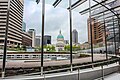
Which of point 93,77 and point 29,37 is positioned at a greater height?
point 29,37

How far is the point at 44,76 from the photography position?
12.4ft

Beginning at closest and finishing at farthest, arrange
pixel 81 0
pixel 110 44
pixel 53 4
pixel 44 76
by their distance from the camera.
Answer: pixel 44 76, pixel 53 4, pixel 81 0, pixel 110 44

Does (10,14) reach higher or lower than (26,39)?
lower

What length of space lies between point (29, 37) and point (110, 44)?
5942 cm

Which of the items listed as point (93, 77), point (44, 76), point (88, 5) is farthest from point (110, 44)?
point (44, 76)

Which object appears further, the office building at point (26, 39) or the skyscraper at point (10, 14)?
the office building at point (26, 39)

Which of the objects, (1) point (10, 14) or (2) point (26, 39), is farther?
(2) point (26, 39)

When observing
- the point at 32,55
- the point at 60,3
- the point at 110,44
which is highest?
the point at 60,3

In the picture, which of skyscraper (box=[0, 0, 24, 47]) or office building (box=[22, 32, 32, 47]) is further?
office building (box=[22, 32, 32, 47])

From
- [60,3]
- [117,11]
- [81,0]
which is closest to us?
[60,3]

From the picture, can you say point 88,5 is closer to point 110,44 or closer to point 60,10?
point 60,10

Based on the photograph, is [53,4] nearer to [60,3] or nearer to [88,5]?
[60,3]

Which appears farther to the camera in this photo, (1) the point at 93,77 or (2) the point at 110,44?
(2) the point at 110,44

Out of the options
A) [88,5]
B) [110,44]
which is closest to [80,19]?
[88,5]
